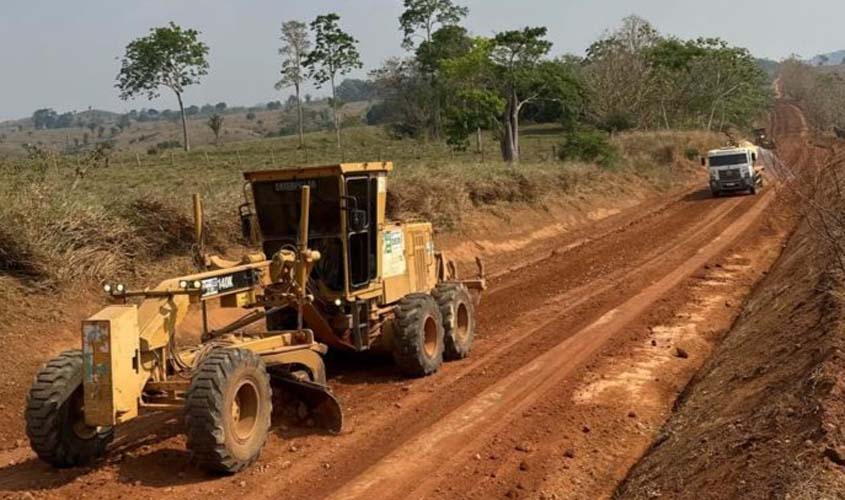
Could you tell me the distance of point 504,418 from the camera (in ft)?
28.9

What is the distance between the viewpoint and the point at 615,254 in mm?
21000

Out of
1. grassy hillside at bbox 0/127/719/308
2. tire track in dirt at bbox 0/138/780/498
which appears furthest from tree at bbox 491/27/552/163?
tire track in dirt at bbox 0/138/780/498

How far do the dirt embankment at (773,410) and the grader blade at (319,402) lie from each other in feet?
9.79

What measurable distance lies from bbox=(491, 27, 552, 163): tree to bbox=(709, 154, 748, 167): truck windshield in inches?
351

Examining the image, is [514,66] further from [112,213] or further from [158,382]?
[158,382]

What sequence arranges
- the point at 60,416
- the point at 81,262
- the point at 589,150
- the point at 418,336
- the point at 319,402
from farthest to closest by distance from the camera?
the point at 589,150 < the point at 81,262 < the point at 418,336 < the point at 319,402 < the point at 60,416

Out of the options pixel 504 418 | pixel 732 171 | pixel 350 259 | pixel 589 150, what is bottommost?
pixel 504 418

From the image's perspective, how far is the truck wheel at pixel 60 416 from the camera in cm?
672

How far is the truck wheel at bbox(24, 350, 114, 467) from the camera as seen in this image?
672 cm

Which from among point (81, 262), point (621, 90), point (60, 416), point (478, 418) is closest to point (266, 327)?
point (478, 418)

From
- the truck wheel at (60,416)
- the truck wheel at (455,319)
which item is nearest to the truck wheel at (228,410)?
the truck wheel at (60,416)

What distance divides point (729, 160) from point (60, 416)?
1256 inches

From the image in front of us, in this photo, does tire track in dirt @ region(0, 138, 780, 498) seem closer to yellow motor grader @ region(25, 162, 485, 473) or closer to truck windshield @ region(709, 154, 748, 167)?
yellow motor grader @ region(25, 162, 485, 473)

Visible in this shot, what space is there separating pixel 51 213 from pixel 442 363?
664 cm
